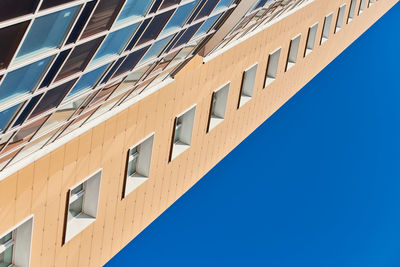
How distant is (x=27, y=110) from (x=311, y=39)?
26458 millimetres

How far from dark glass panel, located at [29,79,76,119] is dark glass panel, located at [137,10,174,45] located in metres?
1.83

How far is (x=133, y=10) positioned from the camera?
10625 mm

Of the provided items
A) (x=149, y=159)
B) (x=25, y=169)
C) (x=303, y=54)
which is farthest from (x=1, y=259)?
(x=303, y=54)

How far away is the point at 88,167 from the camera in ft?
51.8

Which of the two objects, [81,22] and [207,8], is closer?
[81,22]

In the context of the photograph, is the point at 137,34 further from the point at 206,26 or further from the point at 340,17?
the point at 340,17

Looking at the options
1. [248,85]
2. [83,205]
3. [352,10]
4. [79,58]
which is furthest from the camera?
[352,10]

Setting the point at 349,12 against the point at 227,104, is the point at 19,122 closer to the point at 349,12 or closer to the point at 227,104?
the point at 227,104

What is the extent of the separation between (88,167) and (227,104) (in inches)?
364

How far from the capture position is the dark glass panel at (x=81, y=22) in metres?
8.93

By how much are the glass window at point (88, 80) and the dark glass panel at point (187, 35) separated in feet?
10.9

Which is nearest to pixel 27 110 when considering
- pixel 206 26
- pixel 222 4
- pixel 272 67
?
pixel 222 4

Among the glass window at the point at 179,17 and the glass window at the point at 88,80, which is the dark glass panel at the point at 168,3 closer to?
the glass window at the point at 179,17

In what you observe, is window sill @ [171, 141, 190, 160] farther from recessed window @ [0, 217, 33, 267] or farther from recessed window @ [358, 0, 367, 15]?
recessed window @ [358, 0, 367, 15]
